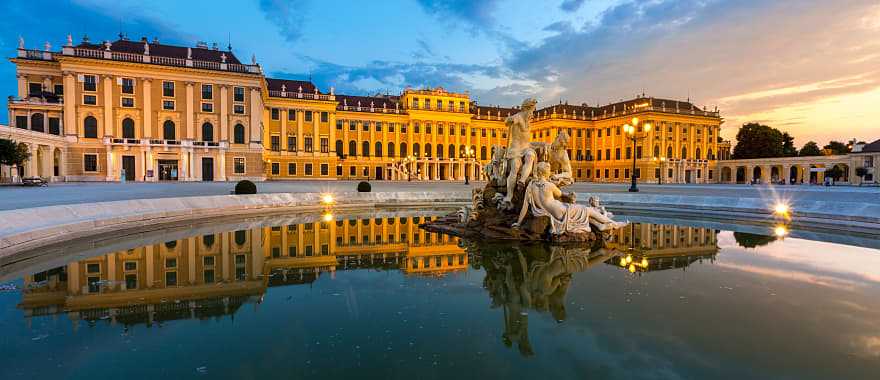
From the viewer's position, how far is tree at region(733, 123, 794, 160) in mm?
69750

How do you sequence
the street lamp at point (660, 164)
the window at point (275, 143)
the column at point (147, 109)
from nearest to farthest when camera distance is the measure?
the column at point (147, 109) < the window at point (275, 143) < the street lamp at point (660, 164)

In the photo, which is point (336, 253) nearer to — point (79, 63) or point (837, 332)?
point (837, 332)

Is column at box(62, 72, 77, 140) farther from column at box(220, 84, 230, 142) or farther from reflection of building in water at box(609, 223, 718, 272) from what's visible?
A: reflection of building in water at box(609, 223, 718, 272)

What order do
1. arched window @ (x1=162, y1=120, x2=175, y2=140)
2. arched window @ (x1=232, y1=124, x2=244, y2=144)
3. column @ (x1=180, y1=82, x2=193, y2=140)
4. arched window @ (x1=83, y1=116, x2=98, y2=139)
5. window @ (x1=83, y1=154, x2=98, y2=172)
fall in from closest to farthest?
window @ (x1=83, y1=154, x2=98, y2=172) → arched window @ (x1=83, y1=116, x2=98, y2=139) → arched window @ (x1=162, y1=120, x2=175, y2=140) → column @ (x1=180, y1=82, x2=193, y2=140) → arched window @ (x1=232, y1=124, x2=244, y2=144)

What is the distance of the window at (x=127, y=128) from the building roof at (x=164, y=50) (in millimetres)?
6884

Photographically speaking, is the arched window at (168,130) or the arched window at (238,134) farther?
the arched window at (238,134)

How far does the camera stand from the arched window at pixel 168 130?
41.8 meters

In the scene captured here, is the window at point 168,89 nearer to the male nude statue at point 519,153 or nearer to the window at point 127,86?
the window at point 127,86

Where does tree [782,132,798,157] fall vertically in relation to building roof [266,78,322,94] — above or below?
below

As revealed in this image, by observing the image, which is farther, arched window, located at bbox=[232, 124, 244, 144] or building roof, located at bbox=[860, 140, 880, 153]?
building roof, located at bbox=[860, 140, 880, 153]

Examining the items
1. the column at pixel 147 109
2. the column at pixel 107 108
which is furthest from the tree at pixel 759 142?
the column at pixel 107 108

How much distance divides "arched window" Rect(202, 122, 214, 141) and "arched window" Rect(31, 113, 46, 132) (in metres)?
13.9

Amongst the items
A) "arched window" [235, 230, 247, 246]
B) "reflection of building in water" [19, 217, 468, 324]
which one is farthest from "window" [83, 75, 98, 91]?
"arched window" [235, 230, 247, 246]

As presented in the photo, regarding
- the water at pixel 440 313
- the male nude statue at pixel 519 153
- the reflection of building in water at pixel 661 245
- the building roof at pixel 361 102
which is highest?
the building roof at pixel 361 102
